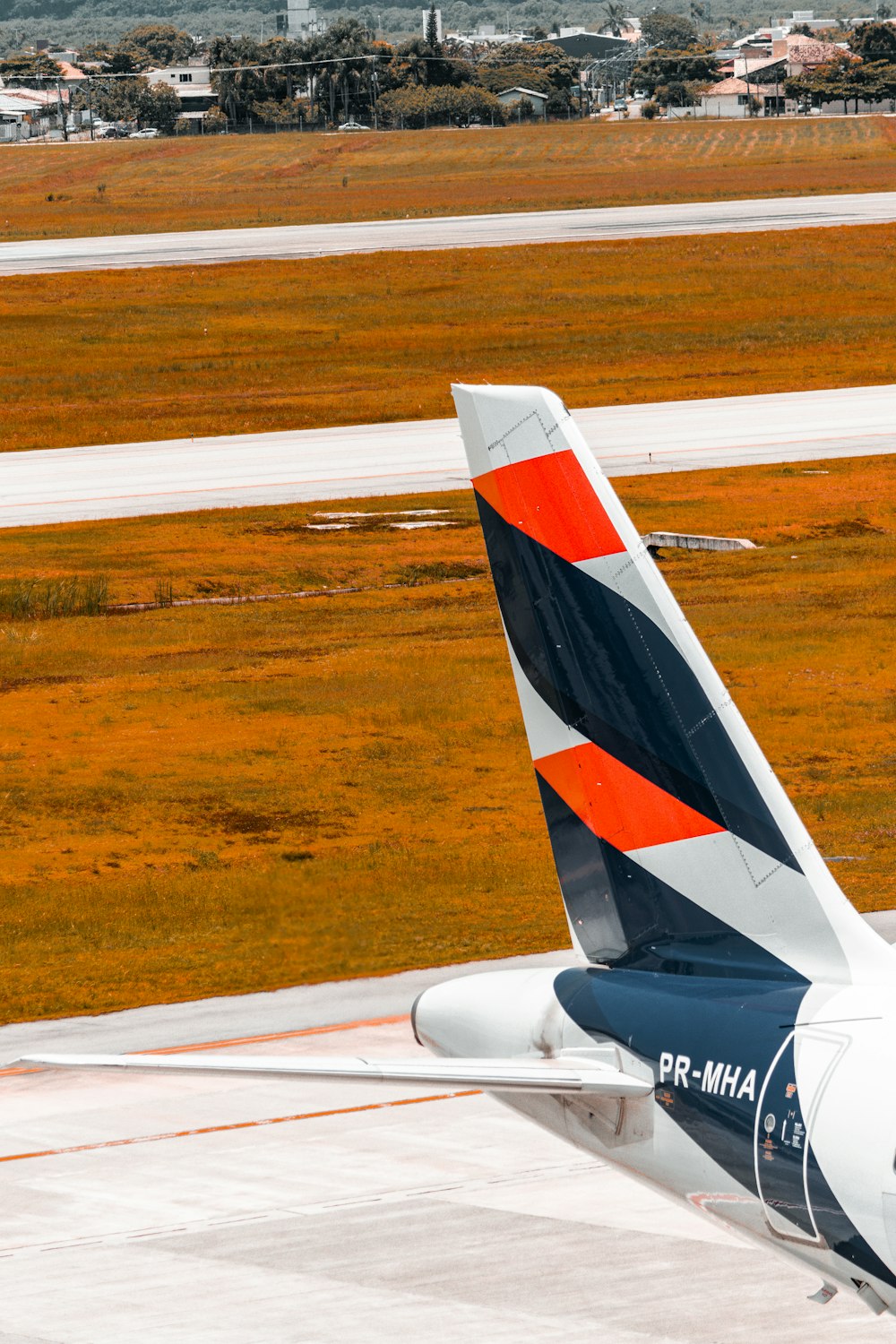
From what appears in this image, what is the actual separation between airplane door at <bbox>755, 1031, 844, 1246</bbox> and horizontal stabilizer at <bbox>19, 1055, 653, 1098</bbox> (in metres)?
1.04

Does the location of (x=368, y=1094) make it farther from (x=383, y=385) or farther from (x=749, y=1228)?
(x=383, y=385)

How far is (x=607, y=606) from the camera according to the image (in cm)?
1027

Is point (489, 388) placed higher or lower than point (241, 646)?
higher

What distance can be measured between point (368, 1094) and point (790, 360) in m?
54.7

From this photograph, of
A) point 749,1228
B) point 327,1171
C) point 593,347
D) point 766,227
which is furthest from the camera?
point 766,227

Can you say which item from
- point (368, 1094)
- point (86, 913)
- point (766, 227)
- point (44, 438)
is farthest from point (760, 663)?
point (766, 227)

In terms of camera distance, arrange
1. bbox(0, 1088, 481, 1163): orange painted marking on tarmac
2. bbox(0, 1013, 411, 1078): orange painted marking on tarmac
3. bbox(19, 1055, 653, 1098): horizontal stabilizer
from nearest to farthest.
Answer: bbox(19, 1055, 653, 1098): horizontal stabilizer → bbox(0, 1088, 481, 1163): orange painted marking on tarmac → bbox(0, 1013, 411, 1078): orange painted marking on tarmac

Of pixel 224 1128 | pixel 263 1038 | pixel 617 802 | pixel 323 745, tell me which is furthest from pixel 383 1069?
pixel 323 745

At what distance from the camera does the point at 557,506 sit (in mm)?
10500

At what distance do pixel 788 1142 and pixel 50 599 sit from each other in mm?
31841

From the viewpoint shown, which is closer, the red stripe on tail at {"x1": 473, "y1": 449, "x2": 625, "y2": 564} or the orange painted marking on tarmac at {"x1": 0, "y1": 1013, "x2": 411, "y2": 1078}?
the red stripe on tail at {"x1": 473, "y1": 449, "x2": 625, "y2": 564}

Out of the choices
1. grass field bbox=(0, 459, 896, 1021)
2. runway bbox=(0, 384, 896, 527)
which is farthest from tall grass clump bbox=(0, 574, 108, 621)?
runway bbox=(0, 384, 896, 527)

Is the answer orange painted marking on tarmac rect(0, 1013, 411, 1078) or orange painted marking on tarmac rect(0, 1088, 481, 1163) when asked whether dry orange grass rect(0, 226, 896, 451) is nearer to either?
orange painted marking on tarmac rect(0, 1013, 411, 1078)

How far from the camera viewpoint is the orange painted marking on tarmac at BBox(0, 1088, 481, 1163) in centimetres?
1523
